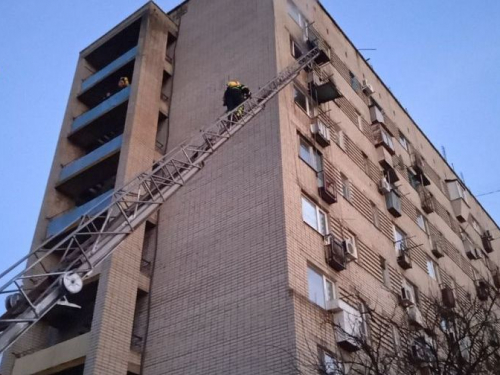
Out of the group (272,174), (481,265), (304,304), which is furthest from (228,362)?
(481,265)

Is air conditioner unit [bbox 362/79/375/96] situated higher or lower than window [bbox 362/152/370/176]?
higher

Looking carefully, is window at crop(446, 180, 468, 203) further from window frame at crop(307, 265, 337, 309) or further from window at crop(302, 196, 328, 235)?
window frame at crop(307, 265, 337, 309)

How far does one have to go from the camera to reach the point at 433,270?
76.2 ft

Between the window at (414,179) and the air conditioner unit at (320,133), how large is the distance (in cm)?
779

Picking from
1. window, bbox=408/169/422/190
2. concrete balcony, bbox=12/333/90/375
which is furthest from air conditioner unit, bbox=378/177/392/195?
concrete balcony, bbox=12/333/90/375

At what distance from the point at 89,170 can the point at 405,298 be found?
437 inches

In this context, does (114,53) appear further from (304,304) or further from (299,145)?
(304,304)

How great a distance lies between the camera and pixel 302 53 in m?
21.2

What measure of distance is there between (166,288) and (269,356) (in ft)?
14.2

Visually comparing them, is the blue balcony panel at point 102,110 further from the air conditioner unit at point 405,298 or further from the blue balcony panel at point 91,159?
the air conditioner unit at point 405,298

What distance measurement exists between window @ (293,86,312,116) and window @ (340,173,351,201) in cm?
236

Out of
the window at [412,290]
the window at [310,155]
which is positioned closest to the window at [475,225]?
the window at [412,290]

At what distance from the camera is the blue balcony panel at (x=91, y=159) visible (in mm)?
19734

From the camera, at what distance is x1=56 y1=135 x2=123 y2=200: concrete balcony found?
19.8 meters
